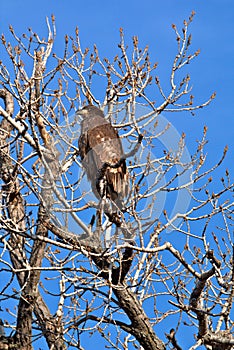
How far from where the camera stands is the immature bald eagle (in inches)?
130

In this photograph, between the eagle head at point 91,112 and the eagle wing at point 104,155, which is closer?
the eagle wing at point 104,155

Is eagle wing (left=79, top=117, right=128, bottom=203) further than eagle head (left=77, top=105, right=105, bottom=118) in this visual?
No

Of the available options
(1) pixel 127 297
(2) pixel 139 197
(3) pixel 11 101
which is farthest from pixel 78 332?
(3) pixel 11 101

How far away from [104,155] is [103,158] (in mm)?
26

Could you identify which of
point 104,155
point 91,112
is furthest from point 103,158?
point 91,112

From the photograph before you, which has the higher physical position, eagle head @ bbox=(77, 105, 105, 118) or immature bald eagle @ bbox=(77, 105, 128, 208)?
eagle head @ bbox=(77, 105, 105, 118)

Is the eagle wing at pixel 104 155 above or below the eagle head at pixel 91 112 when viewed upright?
below

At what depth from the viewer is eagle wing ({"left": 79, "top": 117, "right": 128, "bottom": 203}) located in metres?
3.30

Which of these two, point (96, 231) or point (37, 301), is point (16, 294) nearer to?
point (37, 301)

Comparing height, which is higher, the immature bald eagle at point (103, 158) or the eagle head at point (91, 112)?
the eagle head at point (91, 112)

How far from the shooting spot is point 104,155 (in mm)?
3289

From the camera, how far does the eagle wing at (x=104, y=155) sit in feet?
10.8

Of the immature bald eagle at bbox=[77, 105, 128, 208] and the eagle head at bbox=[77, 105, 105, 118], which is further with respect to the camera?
the eagle head at bbox=[77, 105, 105, 118]

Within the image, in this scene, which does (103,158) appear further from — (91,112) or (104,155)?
(91,112)
